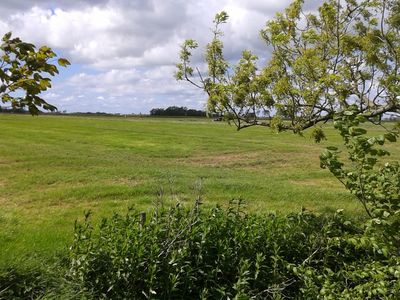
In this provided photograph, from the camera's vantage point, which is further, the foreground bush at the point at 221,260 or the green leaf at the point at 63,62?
the foreground bush at the point at 221,260

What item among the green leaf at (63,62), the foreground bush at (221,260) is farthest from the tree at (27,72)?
the foreground bush at (221,260)

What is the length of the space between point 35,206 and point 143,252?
7020mm

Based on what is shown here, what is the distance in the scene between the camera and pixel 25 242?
783 cm

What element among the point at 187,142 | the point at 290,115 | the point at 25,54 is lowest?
the point at 187,142

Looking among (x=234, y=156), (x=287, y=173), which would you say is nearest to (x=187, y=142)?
(x=234, y=156)

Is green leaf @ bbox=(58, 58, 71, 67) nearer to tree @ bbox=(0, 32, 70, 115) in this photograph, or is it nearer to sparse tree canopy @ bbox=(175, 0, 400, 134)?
tree @ bbox=(0, 32, 70, 115)

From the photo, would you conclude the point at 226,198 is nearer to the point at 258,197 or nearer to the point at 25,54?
the point at 258,197

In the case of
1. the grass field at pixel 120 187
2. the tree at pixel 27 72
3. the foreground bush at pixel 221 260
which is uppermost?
the tree at pixel 27 72

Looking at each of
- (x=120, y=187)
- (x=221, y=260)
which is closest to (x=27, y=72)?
(x=221, y=260)

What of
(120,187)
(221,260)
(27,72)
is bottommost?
(120,187)

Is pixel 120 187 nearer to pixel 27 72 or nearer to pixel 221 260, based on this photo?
pixel 221 260

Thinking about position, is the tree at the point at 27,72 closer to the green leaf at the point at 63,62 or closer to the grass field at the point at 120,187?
the green leaf at the point at 63,62

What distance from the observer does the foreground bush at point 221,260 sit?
5480 millimetres

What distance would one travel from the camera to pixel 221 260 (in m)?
6.20
